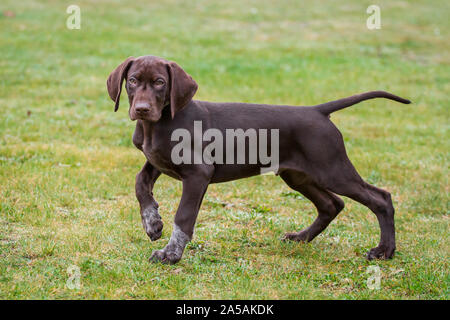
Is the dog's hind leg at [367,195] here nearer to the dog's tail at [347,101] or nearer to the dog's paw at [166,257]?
the dog's tail at [347,101]

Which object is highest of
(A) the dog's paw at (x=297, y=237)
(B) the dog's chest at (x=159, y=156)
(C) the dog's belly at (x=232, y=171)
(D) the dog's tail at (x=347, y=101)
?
(D) the dog's tail at (x=347, y=101)

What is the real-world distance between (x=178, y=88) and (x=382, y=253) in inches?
96.5

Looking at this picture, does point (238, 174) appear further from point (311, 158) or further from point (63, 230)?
point (63, 230)

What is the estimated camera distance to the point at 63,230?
5.91 meters

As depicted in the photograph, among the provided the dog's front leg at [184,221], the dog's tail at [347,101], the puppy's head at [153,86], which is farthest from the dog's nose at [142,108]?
the dog's tail at [347,101]

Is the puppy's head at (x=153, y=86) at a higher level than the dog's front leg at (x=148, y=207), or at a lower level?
higher

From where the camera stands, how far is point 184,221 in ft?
16.3

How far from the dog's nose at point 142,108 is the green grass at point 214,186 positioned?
131 centimetres

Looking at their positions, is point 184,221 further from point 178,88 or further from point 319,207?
point 319,207

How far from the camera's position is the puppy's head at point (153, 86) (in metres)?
4.79

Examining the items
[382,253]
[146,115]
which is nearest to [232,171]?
[146,115]

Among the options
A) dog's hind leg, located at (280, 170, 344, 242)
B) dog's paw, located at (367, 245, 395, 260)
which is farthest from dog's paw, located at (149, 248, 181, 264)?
dog's paw, located at (367, 245, 395, 260)

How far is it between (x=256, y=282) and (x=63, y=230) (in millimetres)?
2198

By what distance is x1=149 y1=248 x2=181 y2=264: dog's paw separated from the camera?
5012mm
